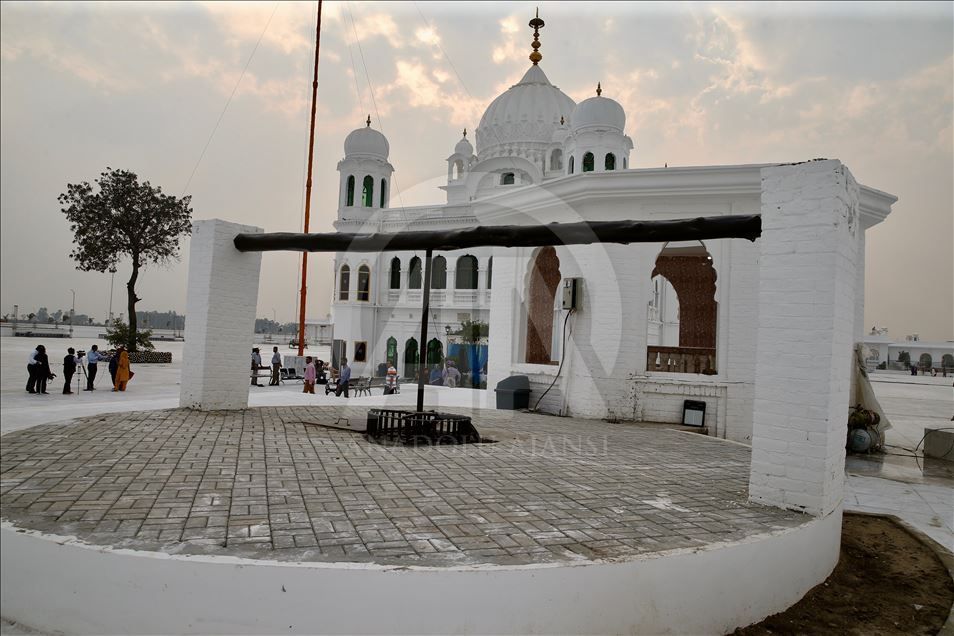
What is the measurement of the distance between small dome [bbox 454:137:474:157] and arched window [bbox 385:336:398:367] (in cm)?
1291

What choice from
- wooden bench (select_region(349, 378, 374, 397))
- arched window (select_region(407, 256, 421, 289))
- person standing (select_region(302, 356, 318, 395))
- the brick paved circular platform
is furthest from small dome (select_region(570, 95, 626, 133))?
the brick paved circular platform

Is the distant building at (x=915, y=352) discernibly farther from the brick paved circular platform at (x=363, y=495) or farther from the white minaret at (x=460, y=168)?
the brick paved circular platform at (x=363, y=495)

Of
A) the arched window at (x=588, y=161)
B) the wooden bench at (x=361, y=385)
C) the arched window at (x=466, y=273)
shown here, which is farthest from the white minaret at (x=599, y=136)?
the wooden bench at (x=361, y=385)

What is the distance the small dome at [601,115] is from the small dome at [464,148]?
10.2m

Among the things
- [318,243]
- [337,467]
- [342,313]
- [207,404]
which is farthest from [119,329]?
[337,467]

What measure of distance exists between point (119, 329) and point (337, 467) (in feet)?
86.1

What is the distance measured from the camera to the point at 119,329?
27078 millimetres

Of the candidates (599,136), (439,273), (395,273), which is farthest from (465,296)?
(599,136)

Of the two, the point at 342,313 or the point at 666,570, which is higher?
the point at 342,313

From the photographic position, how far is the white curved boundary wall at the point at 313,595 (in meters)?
3.16

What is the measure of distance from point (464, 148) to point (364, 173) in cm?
726

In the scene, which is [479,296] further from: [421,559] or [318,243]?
[421,559]

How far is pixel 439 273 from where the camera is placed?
3250cm

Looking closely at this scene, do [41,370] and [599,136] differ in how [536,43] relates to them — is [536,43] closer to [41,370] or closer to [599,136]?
[599,136]
